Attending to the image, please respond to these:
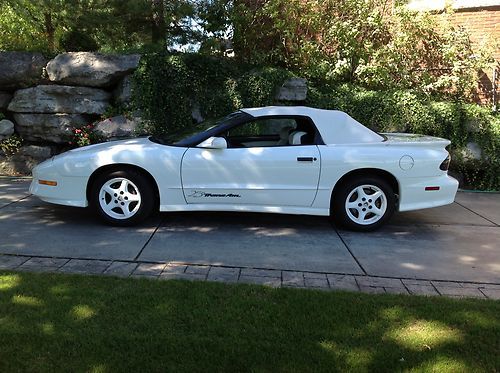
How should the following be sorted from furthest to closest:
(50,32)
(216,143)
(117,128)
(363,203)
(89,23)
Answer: (50,32)
(89,23)
(117,128)
(363,203)
(216,143)

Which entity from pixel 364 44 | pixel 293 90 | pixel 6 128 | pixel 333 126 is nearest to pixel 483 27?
pixel 364 44

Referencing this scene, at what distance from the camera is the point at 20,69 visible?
882cm

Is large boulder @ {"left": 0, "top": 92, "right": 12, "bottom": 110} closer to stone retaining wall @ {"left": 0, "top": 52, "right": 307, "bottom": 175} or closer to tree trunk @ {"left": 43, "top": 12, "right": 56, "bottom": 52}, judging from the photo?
stone retaining wall @ {"left": 0, "top": 52, "right": 307, "bottom": 175}

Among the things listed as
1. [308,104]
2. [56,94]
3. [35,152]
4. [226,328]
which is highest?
[56,94]

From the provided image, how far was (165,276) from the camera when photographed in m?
4.05

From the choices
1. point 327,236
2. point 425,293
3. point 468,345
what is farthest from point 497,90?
point 468,345

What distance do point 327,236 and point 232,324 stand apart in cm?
242

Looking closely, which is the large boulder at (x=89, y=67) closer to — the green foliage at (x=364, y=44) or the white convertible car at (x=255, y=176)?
the green foliage at (x=364, y=44)

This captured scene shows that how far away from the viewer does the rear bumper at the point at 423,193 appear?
18.0 feet

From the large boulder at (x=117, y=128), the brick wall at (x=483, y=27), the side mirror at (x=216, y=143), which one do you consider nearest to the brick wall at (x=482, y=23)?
the brick wall at (x=483, y=27)

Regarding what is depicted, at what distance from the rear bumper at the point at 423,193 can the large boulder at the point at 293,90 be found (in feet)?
12.9

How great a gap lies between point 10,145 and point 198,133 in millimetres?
5027

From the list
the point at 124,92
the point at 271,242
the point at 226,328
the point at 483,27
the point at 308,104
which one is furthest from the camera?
the point at 483,27

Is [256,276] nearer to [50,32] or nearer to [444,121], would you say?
[444,121]
